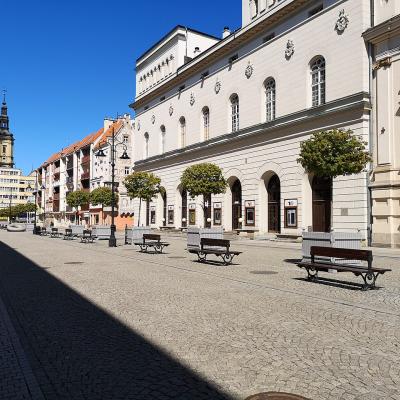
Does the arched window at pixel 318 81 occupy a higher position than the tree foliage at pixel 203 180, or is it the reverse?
the arched window at pixel 318 81

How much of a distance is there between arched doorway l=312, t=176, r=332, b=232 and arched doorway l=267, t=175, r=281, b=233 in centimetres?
386

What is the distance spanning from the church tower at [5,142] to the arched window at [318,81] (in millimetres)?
160318

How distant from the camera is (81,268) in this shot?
14523 mm

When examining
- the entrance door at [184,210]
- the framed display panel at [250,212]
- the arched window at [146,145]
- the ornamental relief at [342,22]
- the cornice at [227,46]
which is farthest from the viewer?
the arched window at [146,145]

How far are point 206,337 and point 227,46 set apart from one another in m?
35.8

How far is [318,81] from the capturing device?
29.9 meters

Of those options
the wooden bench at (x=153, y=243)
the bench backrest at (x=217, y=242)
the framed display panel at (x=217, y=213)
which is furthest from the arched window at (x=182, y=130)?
the bench backrest at (x=217, y=242)

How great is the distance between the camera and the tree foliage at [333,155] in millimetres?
17406

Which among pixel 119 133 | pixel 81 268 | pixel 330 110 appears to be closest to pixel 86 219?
pixel 119 133

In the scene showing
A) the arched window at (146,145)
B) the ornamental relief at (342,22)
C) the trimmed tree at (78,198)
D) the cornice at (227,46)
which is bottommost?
the trimmed tree at (78,198)

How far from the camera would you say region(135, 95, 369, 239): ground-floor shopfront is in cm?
2638

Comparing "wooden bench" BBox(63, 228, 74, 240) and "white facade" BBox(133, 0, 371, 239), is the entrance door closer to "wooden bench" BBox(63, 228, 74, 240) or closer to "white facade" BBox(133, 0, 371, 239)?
"white facade" BBox(133, 0, 371, 239)

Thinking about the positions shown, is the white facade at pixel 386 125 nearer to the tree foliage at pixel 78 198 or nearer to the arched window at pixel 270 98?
the arched window at pixel 270 98

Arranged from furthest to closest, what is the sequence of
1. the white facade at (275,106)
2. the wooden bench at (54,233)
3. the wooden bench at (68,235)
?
1. the wooden bench at (54,233)
2. the wooden bench at (68,235)
3. the white facade at (275,106)
